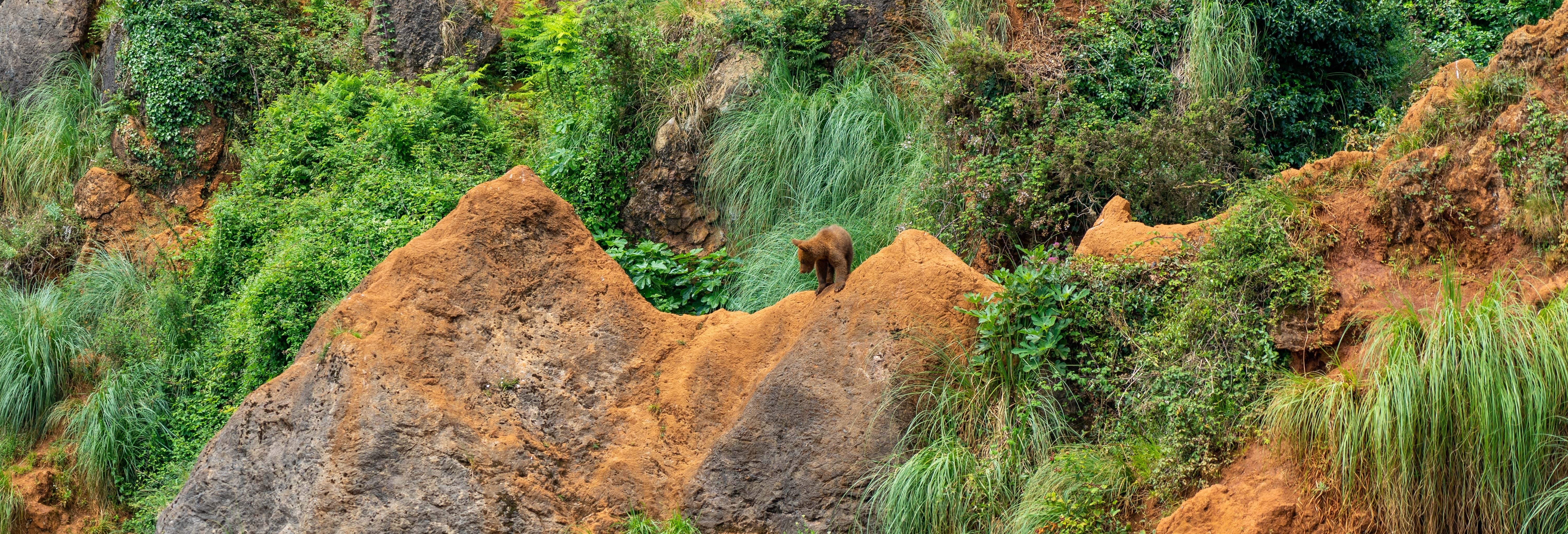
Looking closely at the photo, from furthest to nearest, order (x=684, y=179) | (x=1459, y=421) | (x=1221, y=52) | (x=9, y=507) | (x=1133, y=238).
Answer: (x=684, y=179), (x=9, y=507), (x=1221, y=52), (x=1133, y=238), (x=1459, y=421)

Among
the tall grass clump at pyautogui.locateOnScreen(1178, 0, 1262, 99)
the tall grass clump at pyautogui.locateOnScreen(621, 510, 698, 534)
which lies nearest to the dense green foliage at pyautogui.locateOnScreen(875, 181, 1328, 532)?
the tall grass clump at pyautogui.locateOnScreen(621, 510, 698, 534)

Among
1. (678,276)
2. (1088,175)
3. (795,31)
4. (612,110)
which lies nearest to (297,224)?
(612,110)

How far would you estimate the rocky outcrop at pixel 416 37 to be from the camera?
14086 millimetres

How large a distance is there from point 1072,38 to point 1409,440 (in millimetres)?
5500

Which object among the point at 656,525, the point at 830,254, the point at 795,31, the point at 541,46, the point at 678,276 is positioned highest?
the point at 830,254

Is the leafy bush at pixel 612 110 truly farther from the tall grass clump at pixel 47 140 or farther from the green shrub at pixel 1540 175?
the green shrub at pixel 1540 175

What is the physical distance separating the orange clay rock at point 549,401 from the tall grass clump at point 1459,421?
2.28 meters

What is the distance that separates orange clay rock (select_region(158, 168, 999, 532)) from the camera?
6445 millimetres

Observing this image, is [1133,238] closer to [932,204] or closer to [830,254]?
→ [830,254]

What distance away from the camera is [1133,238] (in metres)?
6.77

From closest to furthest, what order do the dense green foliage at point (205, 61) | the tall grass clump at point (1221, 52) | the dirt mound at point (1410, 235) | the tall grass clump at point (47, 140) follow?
the dirt mound at point (1410, 235) → the tall grass clump at point (1221, 52) → the dense green foliage at point (205, 61) → the tall grass clump at point (47, 140)

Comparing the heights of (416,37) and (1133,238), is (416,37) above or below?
below

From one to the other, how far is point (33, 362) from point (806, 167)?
761 centimetres

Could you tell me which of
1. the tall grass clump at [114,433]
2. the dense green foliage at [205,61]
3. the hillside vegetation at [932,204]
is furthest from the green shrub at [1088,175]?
the dense green foliage at [205,61]
